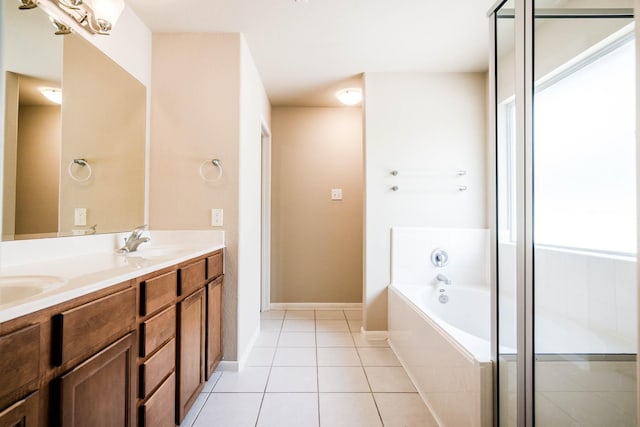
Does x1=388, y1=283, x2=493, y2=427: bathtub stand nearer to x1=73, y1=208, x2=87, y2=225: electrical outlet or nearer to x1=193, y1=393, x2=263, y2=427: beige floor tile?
x1=193, y1=393, x2=263, y2=427: beige floor tile

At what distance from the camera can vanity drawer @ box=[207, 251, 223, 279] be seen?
184 cm

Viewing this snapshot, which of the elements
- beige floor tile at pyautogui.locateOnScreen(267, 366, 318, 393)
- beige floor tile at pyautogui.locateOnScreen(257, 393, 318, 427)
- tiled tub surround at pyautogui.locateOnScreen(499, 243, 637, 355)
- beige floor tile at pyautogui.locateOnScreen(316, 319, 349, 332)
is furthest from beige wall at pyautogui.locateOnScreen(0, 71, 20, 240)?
beige floor tile at pyautogui.locateOnScreen(316, 319, 349, 332)

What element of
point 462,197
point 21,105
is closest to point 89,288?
point 21,105

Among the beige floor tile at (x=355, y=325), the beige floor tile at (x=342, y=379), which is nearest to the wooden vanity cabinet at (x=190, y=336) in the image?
the beige floor tile at (x=342, y=379)

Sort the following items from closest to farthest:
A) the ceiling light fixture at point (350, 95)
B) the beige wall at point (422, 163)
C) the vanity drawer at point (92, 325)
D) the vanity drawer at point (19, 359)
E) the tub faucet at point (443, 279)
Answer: the vanity drawer at point (19, 359) → the vanity drawer at point (92, 325) → the tub faucet at point (443, 279) → the beige wall at point (422, 163) → the ceiling light fixture at point (350, 95)

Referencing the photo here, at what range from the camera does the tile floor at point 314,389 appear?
1.59m

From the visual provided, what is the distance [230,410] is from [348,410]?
0.66 metres

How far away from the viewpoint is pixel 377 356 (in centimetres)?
233

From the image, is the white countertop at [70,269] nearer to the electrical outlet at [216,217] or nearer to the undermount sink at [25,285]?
the undermount sink at [25,285]

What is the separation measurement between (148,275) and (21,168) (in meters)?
0.68

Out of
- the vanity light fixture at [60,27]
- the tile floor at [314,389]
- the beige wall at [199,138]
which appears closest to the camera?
the vanity light fixture at [60,27]

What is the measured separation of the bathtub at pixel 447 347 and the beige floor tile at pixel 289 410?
660 millimetres

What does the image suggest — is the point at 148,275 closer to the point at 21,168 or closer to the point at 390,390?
the point at 21,168

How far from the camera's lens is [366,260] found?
2682 millimetres
